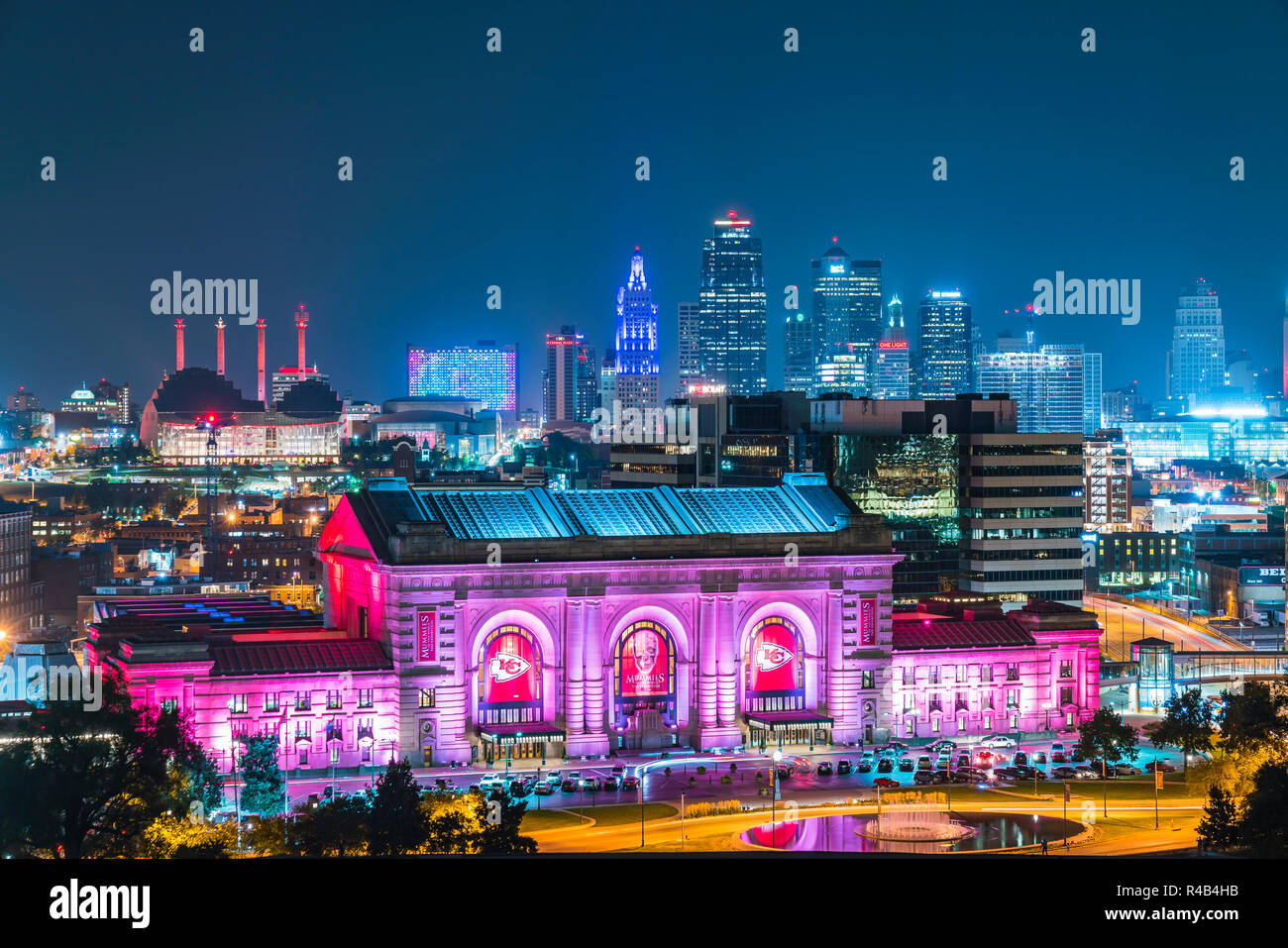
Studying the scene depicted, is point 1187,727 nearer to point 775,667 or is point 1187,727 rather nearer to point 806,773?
point 806,773

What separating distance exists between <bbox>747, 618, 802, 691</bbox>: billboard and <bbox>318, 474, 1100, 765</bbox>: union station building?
0.13 meters

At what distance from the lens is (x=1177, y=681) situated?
134 meters

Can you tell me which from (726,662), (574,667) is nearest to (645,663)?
(726,662)

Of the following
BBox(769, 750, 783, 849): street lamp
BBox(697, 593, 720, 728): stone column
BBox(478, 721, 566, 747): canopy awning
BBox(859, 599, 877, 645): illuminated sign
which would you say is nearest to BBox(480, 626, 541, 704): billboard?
BBox(478, 721, 566, 747): canopy awning

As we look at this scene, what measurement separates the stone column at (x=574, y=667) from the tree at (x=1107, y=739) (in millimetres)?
28248

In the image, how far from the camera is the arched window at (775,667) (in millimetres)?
104125

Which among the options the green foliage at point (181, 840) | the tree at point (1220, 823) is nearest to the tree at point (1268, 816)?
the tree at point (1220, 823)

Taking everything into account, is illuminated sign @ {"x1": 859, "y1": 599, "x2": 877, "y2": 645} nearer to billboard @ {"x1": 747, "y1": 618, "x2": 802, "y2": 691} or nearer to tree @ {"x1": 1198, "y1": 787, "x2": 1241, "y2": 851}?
billboard @ {"x1": 747, "y1": 618, "x2": 802, "y2": 691}

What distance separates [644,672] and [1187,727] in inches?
1210

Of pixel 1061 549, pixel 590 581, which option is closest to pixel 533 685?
pixel 590 581

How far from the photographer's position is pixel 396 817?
59.2 metres

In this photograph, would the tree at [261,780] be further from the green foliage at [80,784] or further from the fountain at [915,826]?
the fountain at [915,826]
